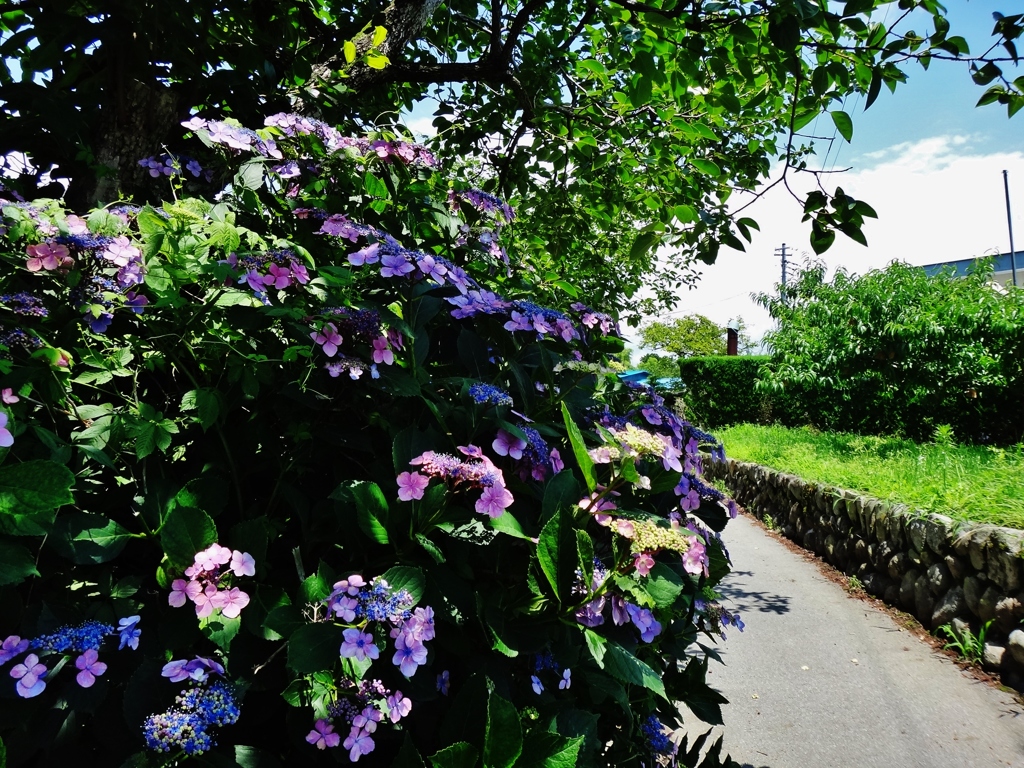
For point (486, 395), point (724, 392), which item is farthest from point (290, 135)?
point (724, 392)

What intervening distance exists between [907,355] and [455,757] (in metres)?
10.5

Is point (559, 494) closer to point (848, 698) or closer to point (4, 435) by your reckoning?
point (4, 435)

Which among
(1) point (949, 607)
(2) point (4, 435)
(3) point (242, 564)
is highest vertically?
(2) point (4, 435)

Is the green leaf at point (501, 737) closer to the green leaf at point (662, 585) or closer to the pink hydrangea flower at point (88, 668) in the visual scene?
the green leaf at point (662, 585)

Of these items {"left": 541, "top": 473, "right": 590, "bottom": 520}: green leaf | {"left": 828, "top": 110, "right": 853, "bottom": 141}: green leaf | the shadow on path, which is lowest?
the shadow on path

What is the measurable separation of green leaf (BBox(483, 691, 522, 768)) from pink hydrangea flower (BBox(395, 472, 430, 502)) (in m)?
0.32

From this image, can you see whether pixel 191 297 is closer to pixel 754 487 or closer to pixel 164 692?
pixel 164 692

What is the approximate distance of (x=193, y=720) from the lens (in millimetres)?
838

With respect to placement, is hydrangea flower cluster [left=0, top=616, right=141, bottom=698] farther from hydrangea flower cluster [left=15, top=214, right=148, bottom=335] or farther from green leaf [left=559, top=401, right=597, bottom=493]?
green leaf [left=559, top=401, right=597, bottom=493]

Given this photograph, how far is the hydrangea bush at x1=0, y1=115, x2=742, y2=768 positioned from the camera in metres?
0.90

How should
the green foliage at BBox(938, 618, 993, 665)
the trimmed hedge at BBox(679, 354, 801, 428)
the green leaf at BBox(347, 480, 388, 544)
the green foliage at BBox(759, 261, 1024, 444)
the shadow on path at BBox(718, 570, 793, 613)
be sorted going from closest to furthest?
1. the green leaf at BBox(347, 480, 388, 544)
2. the green foliage at BBox(938, 618, 993, 665)
3. the shadow on path at BBox(718, 570, 793, 613)
4. the green foliage at BBox(759, 261, 1024, 444)
5. the trimmed hedge at BBox(679, 354, 801, 428)

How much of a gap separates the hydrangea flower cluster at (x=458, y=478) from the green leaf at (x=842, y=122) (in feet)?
5.48

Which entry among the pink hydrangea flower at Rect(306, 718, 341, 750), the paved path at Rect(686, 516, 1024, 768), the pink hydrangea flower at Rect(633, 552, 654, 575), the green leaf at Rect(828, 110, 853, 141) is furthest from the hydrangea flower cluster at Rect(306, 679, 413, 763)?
the paved path at Rect(686, 516, 1024, 768)

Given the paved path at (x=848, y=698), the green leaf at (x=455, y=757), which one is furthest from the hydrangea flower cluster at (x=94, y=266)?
the paved path at (x=848, y=698)
